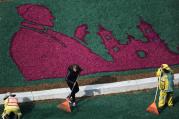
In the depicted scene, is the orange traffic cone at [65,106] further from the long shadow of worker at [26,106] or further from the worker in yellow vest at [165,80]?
the worker in yellow vest at [165,80]

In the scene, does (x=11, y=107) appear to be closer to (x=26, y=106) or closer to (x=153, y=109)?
(x=26, y=106)

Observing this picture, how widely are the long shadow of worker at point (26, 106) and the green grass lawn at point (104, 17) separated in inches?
124

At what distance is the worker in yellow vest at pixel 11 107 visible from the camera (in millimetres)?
18822

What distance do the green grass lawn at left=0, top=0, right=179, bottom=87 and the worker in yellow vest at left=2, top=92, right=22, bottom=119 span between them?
13.6 ft

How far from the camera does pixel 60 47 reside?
23.2m

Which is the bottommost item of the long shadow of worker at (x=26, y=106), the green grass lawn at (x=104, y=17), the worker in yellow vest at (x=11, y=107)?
the long shadow of worker at (x=26, y=106)

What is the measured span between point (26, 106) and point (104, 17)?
7.06 meters

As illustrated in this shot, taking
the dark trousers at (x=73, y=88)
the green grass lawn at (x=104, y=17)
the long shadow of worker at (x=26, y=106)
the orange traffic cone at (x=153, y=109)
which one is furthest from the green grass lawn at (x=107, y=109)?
the green grass lawn at (x=104, y=17)

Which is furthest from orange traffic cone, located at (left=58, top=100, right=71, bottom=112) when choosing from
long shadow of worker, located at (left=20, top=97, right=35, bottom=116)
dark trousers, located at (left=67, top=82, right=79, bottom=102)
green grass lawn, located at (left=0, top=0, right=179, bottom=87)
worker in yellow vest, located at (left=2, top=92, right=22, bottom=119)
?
green grass lawn, located at (left=0, top=0, right=179, bottom=87)

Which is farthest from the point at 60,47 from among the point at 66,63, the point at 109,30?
the point at 109,30

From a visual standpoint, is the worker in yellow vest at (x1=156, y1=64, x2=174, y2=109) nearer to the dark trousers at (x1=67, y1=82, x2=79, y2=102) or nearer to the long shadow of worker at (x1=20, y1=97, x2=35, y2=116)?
the dark trousers at (x1=67, y1=82, x2=79, y2=102)

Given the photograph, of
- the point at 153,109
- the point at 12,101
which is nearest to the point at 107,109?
the point at 153,109

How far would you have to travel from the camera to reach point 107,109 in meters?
20.2

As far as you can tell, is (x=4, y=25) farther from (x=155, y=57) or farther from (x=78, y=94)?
(x=155, y=57)
